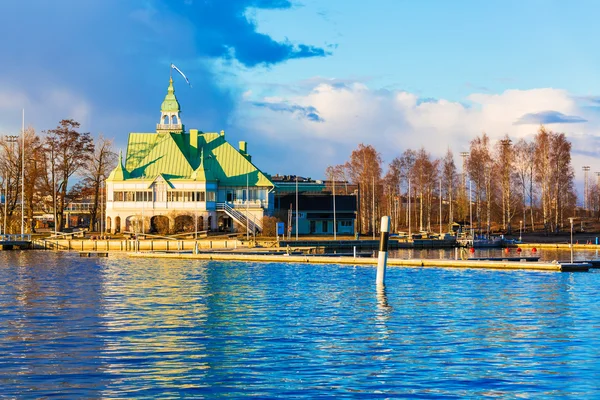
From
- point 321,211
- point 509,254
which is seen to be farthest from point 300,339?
point 321,211

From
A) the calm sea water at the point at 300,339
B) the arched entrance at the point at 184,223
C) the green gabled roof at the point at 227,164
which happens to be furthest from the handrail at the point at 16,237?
the calm sea water at the point at 300,339

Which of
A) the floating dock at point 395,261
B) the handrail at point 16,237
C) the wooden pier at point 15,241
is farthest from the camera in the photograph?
the handrail at point 16,237

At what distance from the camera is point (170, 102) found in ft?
385

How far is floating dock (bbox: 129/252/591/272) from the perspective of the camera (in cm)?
5591

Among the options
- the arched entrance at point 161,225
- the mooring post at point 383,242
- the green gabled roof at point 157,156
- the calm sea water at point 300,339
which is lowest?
the calm sea water at point 300,339

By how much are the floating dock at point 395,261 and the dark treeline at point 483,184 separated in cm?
4285

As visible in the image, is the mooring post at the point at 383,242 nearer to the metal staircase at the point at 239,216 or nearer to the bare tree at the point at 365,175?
the metal staircase at the point at 239,216

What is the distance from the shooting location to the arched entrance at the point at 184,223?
103 meters

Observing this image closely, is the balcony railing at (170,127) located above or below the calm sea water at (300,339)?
above

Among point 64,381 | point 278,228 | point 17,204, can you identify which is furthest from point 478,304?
point 17,204

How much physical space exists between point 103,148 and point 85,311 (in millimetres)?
86197

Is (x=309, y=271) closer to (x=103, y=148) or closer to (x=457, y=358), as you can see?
(x=457, y=358)

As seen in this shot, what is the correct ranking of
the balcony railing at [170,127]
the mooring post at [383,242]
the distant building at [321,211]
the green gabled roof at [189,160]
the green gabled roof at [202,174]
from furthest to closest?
the distant building at [321,211]
the balcony railing at [170,127]
the green gabled roof at [189,160]
the green gabled roof at [202,174]
the mooring post at [383,242]

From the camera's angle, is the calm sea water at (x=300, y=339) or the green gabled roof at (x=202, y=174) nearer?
the calm sea water at (x=300, y=339)
